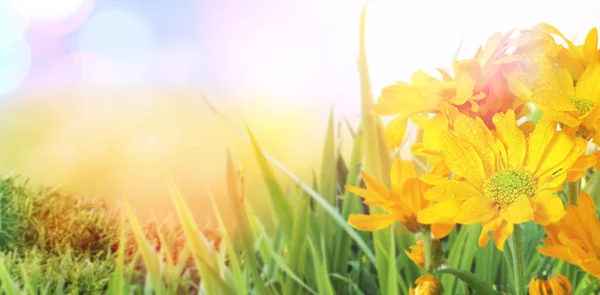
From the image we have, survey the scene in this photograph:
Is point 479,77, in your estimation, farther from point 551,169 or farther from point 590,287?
point 590,287

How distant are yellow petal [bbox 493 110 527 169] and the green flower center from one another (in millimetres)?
48

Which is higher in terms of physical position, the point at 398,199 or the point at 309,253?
the point at 398,199

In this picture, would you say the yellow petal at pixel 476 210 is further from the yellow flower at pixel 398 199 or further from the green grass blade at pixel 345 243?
the green grass blade at pixel 345 243

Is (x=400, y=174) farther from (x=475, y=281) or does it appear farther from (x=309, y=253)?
(x=309, y=253)

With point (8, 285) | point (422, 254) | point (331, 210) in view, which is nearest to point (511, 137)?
point (422, 254)

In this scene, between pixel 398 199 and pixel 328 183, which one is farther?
pixel 328 183

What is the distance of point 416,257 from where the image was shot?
0.38m

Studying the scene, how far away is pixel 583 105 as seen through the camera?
32 centimetres

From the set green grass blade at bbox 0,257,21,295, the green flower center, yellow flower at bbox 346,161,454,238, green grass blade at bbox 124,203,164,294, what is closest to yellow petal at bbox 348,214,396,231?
yellow flower at bbox 346,161,454,238

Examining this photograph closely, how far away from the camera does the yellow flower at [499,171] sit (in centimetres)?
28

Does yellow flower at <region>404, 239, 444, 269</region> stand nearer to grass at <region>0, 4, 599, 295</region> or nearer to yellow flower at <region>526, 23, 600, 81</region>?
grass at <region>0, 4, 599, 295</region>

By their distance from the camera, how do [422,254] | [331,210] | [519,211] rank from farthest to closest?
1. [331,210]
2. [422,254]
3. [519,211]

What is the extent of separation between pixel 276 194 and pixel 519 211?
0.27 m

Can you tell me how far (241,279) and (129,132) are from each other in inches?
18.9
